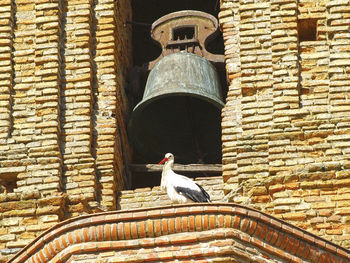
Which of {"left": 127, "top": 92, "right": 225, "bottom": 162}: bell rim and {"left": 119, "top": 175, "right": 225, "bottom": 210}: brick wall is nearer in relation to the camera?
{"left": 119, "top": 175, "right": 225, "bottom": 210}: brick wall

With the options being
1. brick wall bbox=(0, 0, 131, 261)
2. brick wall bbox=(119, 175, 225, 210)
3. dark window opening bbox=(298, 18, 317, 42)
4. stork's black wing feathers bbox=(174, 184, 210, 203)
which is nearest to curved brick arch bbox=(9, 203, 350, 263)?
stork's black wing feathers bbox=(174, 184, 210, 203)

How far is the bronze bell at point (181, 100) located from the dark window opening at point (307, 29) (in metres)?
1.02

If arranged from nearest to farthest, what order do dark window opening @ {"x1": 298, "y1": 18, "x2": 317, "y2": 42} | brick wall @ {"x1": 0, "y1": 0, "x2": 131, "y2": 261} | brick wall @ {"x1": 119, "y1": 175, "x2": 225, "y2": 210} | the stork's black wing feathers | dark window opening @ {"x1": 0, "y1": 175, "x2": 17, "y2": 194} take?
the stork's black wing feathers → brick wall @ {"x1": 0, "y1": 0, "x2": 131, "y2": 261} → dark window opening @ {"x1": 0, "y1": 175, "x2": 17, "y2": 194} → brick wall @ {"x1": 119, "y1": 175, "x2": 225, "y2": 210} → dark window opening @ {"x1": 298, "y1": 18, "x2": 317, "y2": 42}

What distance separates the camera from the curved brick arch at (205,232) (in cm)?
1653

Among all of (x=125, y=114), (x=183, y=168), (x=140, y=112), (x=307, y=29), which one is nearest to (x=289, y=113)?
(x=307, y=29)

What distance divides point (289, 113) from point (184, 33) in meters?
2.46

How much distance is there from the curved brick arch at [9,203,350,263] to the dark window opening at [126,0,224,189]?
10.4 ft

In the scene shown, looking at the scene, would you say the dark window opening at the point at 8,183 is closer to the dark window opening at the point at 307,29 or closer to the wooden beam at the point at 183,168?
the wooden beam at the point at 183,168

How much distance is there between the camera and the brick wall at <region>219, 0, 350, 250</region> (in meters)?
18.2

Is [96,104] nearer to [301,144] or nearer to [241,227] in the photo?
[301,144]

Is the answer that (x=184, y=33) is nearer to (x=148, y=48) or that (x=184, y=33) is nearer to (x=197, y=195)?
(x=148, y=48)

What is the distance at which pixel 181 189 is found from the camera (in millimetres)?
17938

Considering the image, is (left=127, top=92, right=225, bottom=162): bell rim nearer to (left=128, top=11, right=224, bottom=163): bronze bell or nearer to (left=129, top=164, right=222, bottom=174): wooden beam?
(left=128, top=11, right=224, bottom=163): bronze bell

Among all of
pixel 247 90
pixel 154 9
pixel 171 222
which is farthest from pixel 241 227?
pixel 154 9
